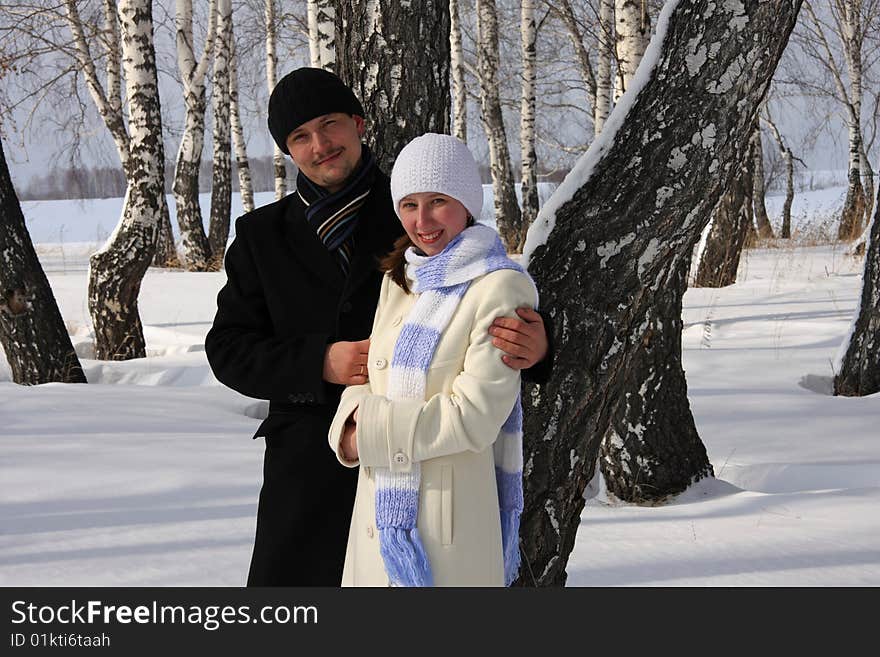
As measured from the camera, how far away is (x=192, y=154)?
14.3 m

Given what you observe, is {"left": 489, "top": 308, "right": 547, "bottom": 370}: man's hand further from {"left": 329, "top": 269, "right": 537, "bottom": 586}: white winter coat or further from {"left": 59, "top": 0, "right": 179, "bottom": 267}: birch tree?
{"left": 59, "top": 0, "right": 179, "bottom": 267}: birch tree

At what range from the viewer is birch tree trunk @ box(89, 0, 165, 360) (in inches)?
316

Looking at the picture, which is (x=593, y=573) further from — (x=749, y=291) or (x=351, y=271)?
(x=749, y=291)

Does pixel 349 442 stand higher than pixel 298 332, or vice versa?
pixel 298 332

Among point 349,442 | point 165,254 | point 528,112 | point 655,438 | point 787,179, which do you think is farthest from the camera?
point 787,179

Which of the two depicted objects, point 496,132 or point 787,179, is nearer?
point 496,132

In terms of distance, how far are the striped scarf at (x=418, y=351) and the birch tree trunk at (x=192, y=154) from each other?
39.4ft

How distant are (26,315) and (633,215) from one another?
205 inches

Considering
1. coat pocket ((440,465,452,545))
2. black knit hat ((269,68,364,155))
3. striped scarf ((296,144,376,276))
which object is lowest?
coat pocket ((440,465,452,545))

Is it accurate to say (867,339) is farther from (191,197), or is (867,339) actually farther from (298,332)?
(191,197)

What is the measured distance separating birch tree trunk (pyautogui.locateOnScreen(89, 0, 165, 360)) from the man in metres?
6.08

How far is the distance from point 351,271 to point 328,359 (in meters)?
0.23

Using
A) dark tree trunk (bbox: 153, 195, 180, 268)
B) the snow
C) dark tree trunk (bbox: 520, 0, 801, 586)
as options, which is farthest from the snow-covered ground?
dark tree trunk (bbox: 153, 195, 180, 268)

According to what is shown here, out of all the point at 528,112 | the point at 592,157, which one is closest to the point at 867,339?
the point at 592,157
